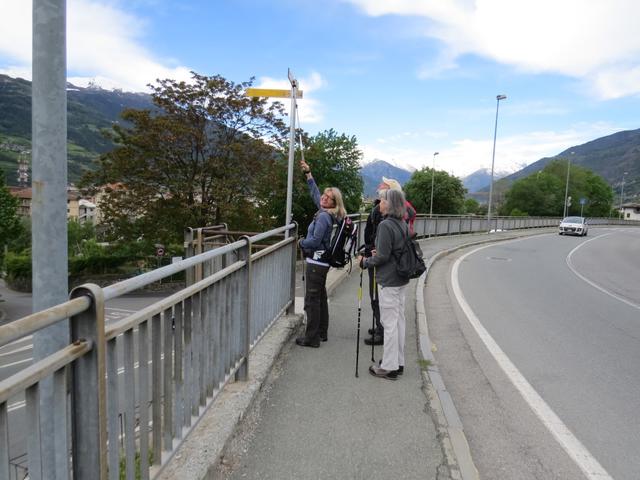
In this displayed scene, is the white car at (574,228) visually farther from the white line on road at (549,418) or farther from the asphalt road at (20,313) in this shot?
the white line on road at (549,418)

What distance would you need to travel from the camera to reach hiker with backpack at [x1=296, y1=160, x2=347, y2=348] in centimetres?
541

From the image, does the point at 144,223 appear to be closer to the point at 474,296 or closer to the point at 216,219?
the point at 216,219

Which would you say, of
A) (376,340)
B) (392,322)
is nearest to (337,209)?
(392,322)

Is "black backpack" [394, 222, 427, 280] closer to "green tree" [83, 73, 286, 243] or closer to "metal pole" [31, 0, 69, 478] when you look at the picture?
"metal pole" [31, 0, 69, 478]

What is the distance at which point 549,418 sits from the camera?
167 inches

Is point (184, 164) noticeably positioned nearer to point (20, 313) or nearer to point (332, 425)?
point (332, 425)

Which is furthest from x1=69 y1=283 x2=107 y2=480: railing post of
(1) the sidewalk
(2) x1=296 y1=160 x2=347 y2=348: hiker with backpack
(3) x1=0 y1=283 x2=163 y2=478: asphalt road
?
(2) x1=296 y1=160 x2=347 y2=348: hiker with backpack

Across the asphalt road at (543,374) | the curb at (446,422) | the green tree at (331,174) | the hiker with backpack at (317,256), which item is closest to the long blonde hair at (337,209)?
the hiker with backpack at (317,256)

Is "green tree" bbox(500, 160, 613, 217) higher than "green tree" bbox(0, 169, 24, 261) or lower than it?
higher

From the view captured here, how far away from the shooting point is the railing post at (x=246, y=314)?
392 cm

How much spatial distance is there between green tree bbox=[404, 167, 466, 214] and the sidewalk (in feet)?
227

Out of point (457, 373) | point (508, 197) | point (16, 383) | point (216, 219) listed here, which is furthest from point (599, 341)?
point (508, 197)

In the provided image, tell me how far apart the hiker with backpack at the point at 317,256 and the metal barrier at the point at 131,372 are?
1545 mm

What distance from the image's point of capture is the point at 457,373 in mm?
5367
